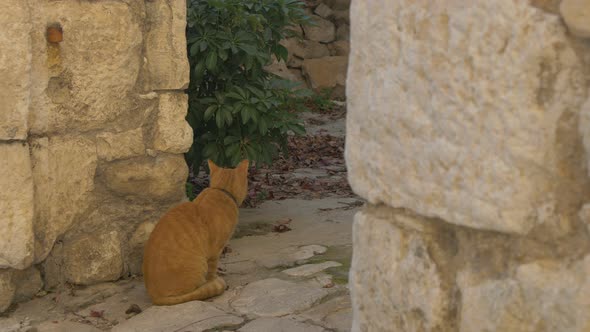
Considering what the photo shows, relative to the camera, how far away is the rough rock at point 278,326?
10.4 feet

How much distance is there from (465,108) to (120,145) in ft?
9.12

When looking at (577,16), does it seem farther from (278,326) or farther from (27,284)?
(27,284)

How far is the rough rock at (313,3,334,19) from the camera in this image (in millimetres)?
11484

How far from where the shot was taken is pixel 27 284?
3.65 meters

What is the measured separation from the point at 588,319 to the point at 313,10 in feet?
35.2

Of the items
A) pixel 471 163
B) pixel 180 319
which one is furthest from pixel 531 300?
pixel 180 319

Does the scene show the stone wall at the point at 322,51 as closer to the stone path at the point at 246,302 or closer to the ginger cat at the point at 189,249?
the stone path at the point at 246,302

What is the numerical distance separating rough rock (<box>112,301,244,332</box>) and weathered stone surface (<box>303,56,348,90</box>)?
7.68m

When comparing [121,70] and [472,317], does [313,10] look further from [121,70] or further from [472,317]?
[472,317]

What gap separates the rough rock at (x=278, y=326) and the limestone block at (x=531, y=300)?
6.03 feet

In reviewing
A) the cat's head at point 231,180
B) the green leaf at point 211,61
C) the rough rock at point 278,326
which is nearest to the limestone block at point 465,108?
the rough rock at point 278,326

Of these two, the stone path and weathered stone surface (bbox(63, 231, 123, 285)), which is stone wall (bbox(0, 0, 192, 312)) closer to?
weathered stone surface (bbox(63, 231, 123, 285))

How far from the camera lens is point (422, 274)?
1.45m

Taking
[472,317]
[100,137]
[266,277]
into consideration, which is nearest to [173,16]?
[100,137]
